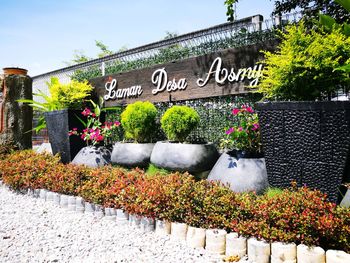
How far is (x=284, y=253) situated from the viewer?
7.90 feet

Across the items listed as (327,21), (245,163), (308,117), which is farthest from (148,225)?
(327,21)

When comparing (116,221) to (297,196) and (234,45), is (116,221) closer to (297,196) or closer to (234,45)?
(297,196)

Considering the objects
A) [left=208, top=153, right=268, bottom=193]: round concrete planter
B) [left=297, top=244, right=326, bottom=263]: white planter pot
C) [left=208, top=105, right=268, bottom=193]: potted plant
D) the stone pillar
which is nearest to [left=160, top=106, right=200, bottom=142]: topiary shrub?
[left=208, top=105, right=268, bottom=193]: potted plant

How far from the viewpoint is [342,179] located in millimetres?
3049

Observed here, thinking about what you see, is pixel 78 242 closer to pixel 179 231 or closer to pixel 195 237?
pixel 179 231

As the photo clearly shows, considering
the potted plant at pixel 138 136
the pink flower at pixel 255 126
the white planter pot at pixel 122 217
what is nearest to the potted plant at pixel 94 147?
the potted plant at pixel 138 136

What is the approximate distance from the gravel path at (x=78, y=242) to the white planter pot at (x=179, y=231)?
0.07m

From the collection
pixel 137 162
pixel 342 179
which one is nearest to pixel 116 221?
pixel 137 162

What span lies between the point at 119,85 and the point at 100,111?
0.74 metres

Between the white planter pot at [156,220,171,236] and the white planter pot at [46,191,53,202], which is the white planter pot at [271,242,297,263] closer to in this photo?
the white planter pot at [156,220,171,236]

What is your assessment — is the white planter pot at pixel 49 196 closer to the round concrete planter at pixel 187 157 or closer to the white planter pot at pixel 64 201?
the white planter pot at pixel 64 201

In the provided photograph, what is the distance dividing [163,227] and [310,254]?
1419mm

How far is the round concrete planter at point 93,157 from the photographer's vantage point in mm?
5689

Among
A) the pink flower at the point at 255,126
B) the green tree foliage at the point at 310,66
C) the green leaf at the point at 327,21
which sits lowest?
the pink flower at the point at 255,126
